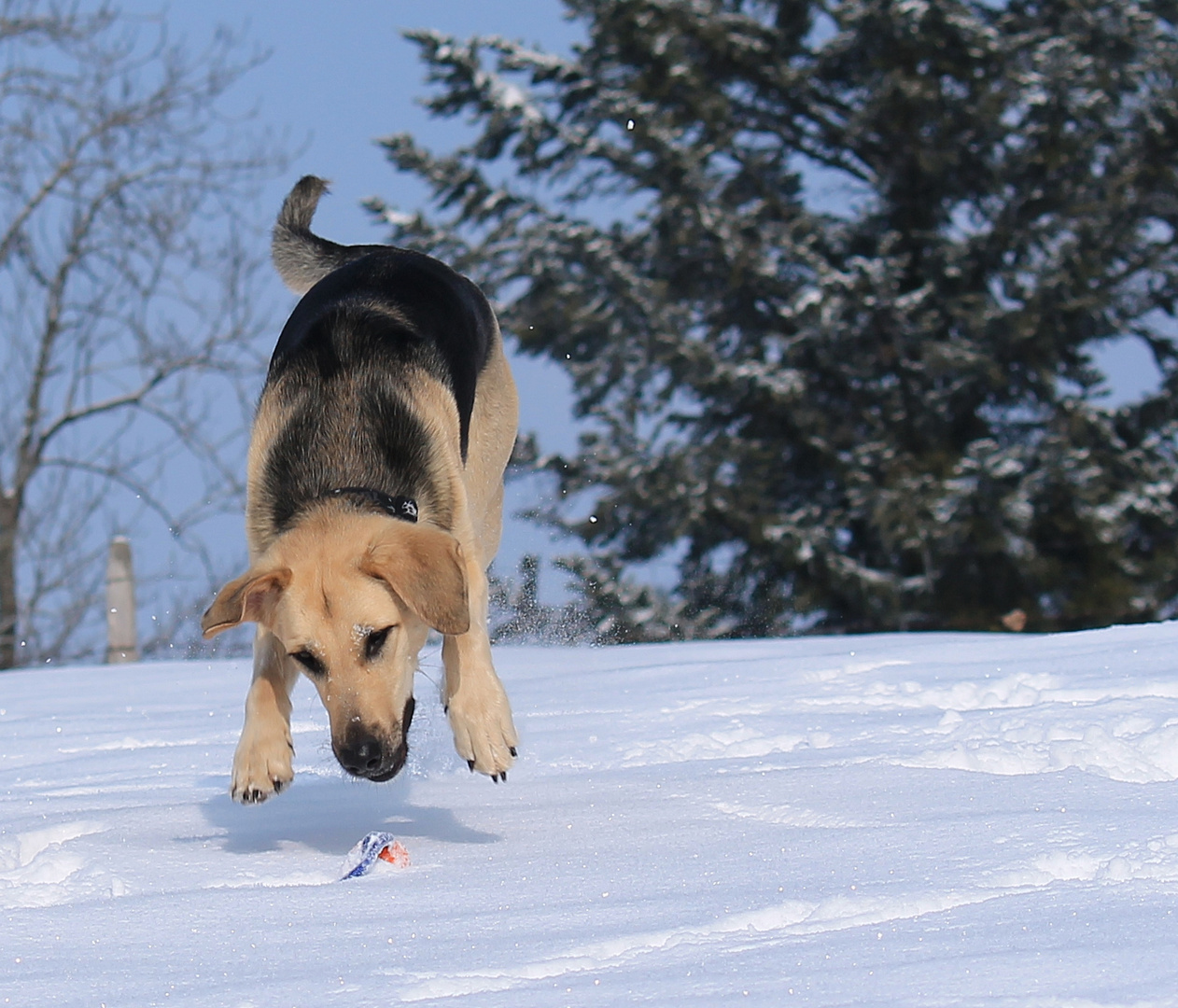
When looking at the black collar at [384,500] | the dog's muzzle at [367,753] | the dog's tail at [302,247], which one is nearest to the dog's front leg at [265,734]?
the dog's muzzle at [367,753]

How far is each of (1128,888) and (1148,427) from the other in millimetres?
14563

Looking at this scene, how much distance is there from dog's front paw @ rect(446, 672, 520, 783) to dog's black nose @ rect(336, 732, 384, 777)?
447mm

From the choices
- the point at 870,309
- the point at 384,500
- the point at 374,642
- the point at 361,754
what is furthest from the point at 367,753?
the point at 870,309

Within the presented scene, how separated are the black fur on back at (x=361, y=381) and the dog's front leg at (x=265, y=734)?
368 mm

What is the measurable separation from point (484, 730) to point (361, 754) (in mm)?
535

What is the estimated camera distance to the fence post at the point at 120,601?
490 inches

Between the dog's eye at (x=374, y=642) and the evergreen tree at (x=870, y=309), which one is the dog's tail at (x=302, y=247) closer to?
the dog's eye at (x=374, y=642)

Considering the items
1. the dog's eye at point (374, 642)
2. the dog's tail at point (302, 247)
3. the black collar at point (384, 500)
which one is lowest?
the dog's eye at point (374, 642)

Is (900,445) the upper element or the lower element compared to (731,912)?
upper

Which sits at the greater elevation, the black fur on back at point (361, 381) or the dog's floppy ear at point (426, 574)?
Result: the black fur on back at point (361, 381)

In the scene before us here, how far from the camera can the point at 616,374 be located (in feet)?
52.4

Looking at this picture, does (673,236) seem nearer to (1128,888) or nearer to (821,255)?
(821,255)

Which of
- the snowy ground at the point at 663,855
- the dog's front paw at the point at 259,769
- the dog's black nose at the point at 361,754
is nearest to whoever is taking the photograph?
the snowy ground at the point at 663,855

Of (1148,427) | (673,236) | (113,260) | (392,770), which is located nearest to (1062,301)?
(1148,427)
